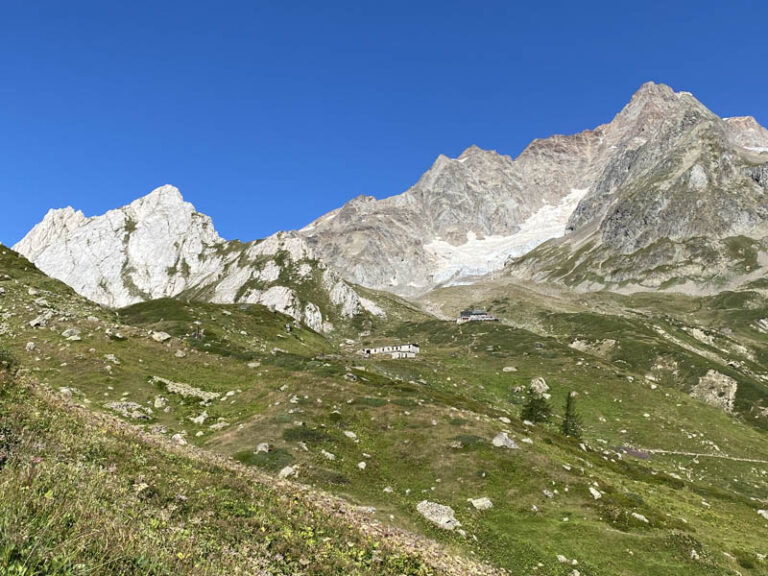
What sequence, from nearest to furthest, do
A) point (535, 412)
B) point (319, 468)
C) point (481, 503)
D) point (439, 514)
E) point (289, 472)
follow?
point (439, 514) → point (481, 503) → point (289, 472) → point (319, 468) → point (535, 412)

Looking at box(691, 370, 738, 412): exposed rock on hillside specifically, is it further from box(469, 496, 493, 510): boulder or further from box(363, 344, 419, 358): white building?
box(469, 496, 493, 510): boulder

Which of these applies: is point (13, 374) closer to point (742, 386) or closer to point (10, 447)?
point (10, 447)

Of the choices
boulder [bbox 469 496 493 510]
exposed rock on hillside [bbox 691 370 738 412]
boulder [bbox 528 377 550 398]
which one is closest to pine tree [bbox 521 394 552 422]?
boulder [bbox 528 377 550 398]

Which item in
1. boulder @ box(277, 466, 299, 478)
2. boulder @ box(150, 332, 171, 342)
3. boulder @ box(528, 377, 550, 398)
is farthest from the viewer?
boulder @ box(528, 377, 550, 398)

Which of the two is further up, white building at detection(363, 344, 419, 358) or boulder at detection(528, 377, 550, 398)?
white building at detection(363, 344, 419, 358)

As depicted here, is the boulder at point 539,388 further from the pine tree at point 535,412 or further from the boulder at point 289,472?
the boulder at point 289,472

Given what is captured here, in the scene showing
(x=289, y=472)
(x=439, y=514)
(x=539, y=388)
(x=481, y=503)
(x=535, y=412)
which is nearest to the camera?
(x=439, y=514)

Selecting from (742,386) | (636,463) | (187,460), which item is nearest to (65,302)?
(187,460)

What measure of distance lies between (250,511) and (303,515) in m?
2.15

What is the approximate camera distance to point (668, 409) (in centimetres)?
8638

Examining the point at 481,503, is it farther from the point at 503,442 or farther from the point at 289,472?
the point at 289,472

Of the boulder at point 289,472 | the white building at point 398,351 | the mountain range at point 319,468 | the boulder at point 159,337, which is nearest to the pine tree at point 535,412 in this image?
the mountain range at point 319,468

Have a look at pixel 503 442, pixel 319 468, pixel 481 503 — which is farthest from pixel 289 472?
pixel 503 442

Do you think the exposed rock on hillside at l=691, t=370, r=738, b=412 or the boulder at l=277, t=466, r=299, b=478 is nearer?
the boulder at l=277, t=466, r=299, b=478
